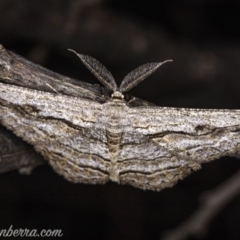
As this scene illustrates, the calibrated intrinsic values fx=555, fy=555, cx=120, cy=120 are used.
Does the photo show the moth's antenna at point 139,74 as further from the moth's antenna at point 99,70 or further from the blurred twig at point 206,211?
the blurred twig at point 206,211

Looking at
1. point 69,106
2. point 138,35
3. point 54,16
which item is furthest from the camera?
point 138,35

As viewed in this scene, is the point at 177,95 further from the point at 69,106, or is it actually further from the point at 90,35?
the point at 69,106

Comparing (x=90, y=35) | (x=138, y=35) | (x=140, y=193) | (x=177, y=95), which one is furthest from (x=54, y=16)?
(x=140, y=193)

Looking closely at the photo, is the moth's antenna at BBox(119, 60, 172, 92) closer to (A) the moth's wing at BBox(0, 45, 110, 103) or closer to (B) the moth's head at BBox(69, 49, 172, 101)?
(B) the moth's head at BBox(69, 49, 172, 101)

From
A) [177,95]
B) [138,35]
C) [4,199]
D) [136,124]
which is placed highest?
[138,35]

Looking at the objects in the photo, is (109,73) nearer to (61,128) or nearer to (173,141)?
(61,128)

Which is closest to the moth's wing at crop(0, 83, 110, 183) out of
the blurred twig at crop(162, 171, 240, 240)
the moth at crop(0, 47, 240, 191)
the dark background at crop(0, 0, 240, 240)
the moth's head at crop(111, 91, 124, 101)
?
the moth at crop(0, 47, 240, 191)

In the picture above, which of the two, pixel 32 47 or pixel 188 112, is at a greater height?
pixel 32 47
